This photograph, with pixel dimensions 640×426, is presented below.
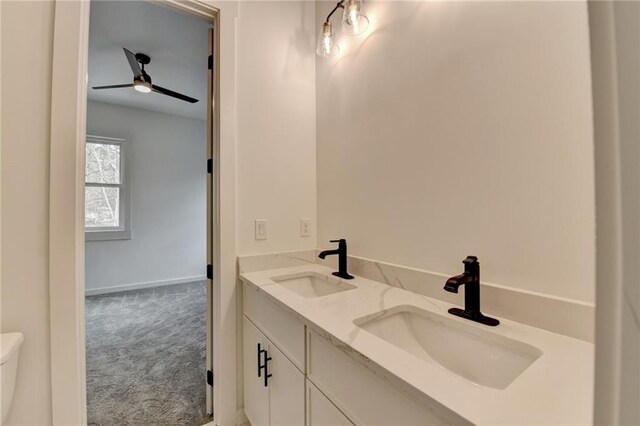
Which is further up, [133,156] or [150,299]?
[133,156]

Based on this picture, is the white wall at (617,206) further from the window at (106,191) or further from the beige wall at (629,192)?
the window at (106,191)

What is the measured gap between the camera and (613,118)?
230mm

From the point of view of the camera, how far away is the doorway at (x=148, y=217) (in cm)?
167

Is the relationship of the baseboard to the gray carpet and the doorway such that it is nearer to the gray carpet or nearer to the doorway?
the doorway

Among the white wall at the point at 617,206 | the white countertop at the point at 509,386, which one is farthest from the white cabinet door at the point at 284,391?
the white wall at the point at 617,206

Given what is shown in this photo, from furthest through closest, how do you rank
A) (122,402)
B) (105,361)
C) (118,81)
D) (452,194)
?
(118,81)
(105,361)
(122,402)
(452,194)

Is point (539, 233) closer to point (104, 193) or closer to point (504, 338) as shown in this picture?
point (504, 338)

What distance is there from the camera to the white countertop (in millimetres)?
463

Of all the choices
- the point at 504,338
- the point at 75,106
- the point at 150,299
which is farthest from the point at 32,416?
the point at 150,299

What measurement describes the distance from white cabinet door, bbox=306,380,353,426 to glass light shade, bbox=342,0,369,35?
1.61 metres

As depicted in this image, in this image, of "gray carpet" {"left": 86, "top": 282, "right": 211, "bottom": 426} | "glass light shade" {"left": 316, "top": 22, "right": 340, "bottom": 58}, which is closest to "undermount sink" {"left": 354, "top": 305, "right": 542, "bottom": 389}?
"gray carpet" {"left": 86, "top": 282, "right": 211, "bottom": 426}

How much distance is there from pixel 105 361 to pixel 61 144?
182cm

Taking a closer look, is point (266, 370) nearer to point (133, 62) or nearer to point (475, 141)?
point (475, 141)

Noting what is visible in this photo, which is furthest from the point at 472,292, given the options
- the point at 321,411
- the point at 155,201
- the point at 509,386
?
the point at 155,201
